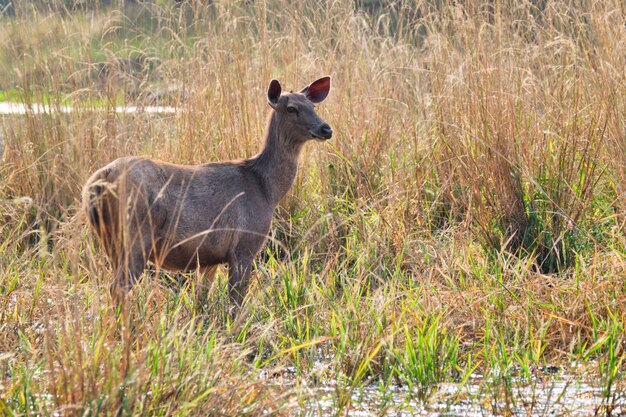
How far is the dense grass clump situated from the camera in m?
4.68

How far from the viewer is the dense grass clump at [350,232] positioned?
184 inches

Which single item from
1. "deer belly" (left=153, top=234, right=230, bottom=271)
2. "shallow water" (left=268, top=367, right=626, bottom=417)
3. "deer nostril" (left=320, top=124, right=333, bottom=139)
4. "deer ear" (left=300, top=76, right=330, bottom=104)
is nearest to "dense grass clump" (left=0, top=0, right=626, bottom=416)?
"shallow water" (left=268, top=367, right=626, bottom=417)

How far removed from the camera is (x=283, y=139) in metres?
6.93

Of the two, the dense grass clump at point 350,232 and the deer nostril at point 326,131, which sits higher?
the deer nostril at point 326,131

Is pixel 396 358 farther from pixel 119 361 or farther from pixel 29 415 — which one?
pixel 29 415

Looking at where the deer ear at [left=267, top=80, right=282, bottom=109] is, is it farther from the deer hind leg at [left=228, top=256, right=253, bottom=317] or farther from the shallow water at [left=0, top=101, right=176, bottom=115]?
the shallow water at [left=0, top=101, right=176, bottom=115]

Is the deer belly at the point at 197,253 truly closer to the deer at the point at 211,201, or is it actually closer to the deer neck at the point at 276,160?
the deer at the point at 211,201

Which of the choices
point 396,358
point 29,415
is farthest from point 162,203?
point 29,415

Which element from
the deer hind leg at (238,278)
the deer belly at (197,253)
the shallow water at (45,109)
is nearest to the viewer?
the deer belly at (197,253)

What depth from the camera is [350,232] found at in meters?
7.60

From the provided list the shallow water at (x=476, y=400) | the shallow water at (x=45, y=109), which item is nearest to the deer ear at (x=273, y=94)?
the shallow water at (x=45, y=109)

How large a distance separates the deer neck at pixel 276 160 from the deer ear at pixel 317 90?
0.40m

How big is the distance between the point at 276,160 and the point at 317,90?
72 centimetres

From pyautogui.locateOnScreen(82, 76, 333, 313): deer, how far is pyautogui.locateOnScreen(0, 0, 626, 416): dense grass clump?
21 cm
